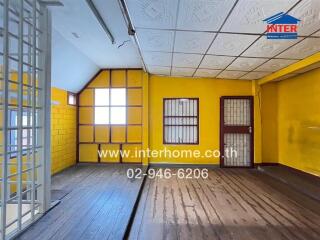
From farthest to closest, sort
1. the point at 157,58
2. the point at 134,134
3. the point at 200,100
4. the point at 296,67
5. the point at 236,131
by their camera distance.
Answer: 1. the point at 134,134
2. the point at 200,100
3. the point at 236,131
4. the point at 157,58
5. the point at 296,67

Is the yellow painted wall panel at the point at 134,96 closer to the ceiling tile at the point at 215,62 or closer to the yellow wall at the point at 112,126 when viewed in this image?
the yellow wall at the point at 112,126

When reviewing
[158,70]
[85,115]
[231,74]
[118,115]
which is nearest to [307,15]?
[231,74]

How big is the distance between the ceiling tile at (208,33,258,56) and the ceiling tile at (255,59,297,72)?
3.08ft

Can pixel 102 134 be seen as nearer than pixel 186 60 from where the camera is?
No

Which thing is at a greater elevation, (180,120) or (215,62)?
(215,62)

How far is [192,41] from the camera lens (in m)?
3.68

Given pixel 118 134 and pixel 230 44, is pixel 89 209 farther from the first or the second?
pixel 118 134

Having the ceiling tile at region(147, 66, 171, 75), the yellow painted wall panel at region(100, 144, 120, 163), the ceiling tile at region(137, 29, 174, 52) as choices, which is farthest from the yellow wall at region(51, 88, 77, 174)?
the ceiling tile at region(137, 29, 174, 52)

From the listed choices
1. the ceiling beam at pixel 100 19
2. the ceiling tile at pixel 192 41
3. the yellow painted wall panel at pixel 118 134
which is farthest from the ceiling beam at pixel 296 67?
the yellow painted wall panel at pixel 118 134

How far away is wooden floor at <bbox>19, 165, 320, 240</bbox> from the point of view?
2.82 metres

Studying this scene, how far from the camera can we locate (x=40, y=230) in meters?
2.79

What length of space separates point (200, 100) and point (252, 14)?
399 cm

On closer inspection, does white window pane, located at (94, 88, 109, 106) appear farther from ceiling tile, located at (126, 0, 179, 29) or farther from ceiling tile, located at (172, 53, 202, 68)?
ceiling tile, located at (126, 0, 179, 29)

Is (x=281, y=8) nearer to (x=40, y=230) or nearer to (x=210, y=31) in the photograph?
(x=210, y=31)
